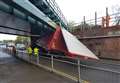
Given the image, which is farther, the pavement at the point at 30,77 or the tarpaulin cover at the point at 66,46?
the tarpaulin cover at the point at 66,46

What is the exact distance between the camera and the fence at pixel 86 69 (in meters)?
6.96

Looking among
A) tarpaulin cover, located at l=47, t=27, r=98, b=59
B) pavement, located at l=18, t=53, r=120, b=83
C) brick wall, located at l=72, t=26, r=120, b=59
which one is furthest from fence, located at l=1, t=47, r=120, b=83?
brick wall, located at l=72, t=26, r=120, b=59

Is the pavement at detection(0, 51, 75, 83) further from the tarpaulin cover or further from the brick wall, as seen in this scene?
the brick wall

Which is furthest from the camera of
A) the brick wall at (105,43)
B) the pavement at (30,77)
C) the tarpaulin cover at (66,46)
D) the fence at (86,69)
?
the brick wall at (105,43)

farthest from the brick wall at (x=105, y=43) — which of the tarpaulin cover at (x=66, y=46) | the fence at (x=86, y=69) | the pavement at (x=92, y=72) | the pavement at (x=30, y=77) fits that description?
the pavement at (x=30, y=77)

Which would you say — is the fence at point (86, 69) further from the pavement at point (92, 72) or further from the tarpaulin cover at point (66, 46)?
the tarpaulin cover at point (66, 46)

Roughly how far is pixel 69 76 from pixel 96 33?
14.4m

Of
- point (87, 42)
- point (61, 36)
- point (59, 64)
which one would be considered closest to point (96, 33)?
point (87, 42)

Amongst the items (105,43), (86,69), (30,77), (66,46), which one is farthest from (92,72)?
(105,43)

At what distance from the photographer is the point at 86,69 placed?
882cm

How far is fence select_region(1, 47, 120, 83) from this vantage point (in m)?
6.96

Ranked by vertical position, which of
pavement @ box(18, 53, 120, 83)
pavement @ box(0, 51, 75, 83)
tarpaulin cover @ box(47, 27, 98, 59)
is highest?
tarpaulin cover @ box(47, 27, 98, 59)

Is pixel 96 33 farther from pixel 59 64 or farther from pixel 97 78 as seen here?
pixel 97 78

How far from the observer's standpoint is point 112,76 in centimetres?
691
